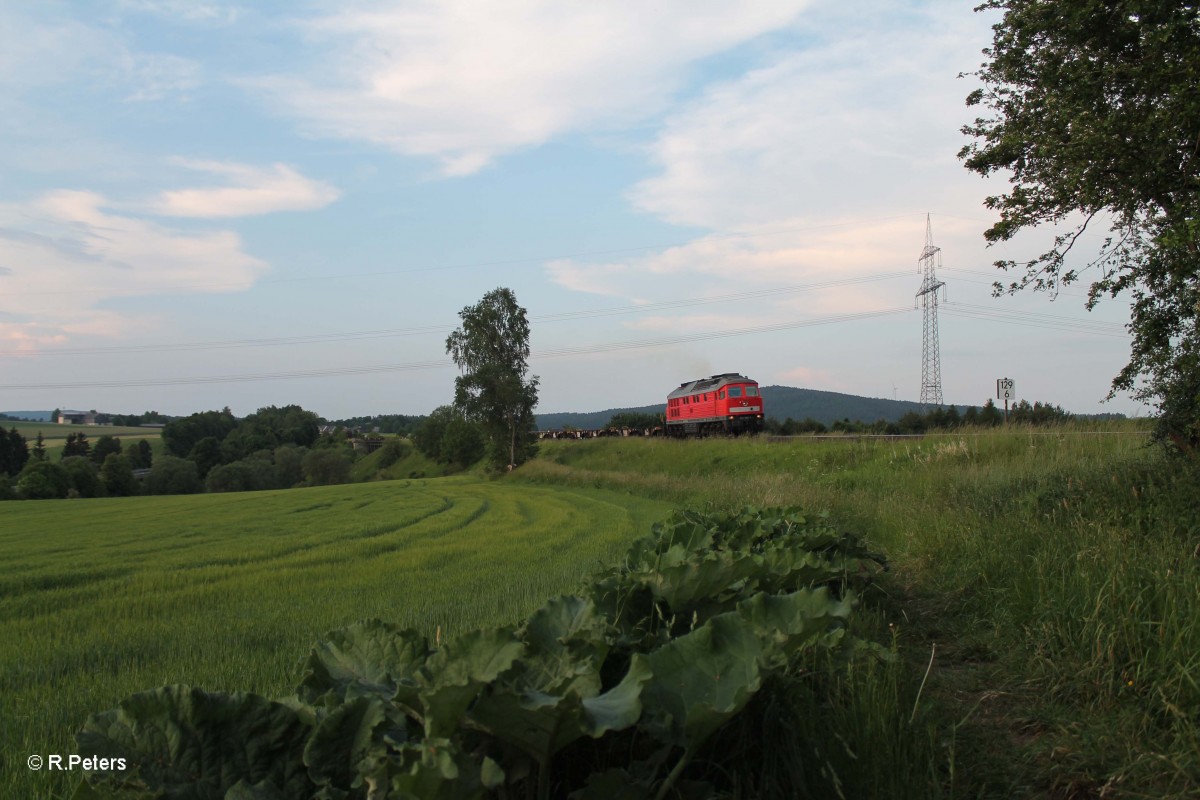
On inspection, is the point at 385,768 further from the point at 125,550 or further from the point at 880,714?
the point at 125,550

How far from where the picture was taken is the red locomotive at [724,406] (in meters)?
38.7

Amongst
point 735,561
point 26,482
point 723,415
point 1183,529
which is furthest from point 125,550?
point 26,482

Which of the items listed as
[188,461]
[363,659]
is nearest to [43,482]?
[188,461]

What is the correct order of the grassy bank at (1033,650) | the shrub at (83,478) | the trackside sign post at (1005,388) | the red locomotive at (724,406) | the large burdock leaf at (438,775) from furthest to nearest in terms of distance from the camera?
the shrub at (83,478)
the red locomotive at (724,406)
the trackside sign post at (1005,388)
the grassy bank at (1033,650)
the large burdock leaf at (438,775)

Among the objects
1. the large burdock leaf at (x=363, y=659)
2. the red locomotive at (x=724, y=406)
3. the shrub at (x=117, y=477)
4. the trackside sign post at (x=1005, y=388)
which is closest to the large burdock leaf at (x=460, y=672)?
Answer: the large burdock leaf at (x=363, y=659)

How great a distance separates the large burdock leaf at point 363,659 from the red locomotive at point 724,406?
120 feet

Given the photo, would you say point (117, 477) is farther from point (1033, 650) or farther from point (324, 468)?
point (1033, 650)

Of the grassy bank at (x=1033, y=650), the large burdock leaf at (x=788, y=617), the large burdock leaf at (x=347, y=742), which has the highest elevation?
the large burdock leaf at (x=788, y=617)

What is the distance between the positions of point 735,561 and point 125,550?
12.8 meters

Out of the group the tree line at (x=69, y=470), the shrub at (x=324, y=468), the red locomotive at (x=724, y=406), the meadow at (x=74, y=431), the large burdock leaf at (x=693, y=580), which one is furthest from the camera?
the shrub at (x=324, y=468)

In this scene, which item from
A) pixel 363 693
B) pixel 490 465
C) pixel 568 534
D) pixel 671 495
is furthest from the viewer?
pixel 490 465

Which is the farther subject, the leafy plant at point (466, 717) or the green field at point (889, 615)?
the green field at point (889, 615)

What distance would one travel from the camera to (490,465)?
52.4 meters

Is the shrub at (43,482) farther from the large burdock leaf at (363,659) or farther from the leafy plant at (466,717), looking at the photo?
the leafy plant at (466,717)
